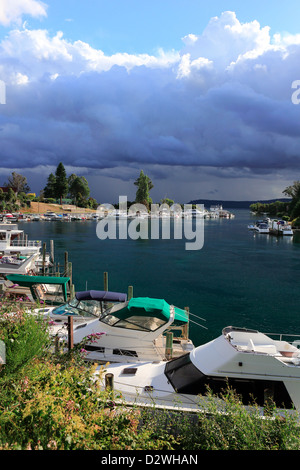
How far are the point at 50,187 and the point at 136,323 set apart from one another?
162 m

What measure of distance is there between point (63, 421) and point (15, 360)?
2.36 meters

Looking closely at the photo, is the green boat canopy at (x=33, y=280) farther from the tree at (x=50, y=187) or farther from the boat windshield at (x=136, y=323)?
the tree at (x=50, y=187)

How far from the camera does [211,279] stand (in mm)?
36938

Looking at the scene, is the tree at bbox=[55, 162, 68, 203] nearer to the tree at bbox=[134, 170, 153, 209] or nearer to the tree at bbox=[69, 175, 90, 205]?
the tree at bbox=[69, 175, 90, 205]

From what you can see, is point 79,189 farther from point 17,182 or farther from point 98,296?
point 98,296

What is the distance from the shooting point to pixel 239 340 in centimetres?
1177

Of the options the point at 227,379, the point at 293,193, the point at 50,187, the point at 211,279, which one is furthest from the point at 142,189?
the point at 227,379

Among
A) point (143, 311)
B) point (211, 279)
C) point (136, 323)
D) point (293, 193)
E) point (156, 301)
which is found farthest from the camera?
point (293, 193)

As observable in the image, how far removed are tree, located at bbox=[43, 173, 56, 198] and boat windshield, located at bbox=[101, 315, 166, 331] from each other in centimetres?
15812

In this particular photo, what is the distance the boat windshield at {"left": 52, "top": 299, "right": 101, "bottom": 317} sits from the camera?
17703 mm

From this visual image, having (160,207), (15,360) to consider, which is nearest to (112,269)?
(15,360)

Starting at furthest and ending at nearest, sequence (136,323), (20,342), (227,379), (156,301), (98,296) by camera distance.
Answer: (98,296)
(156,301)
(136,323)
(227,379)
(20,342)

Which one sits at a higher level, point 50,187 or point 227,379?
point 50,187
